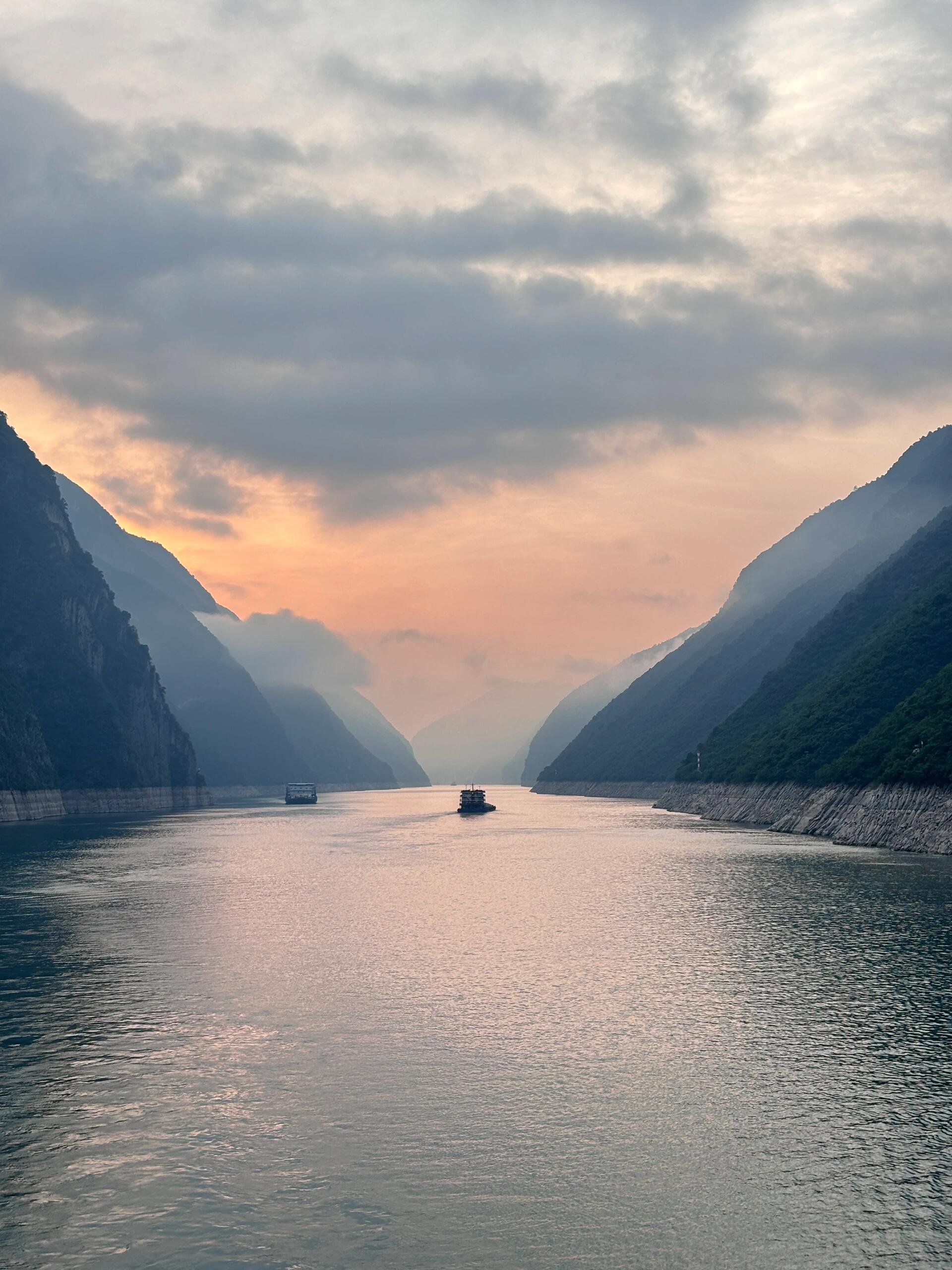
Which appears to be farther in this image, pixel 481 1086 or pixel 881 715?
pixel 881 715

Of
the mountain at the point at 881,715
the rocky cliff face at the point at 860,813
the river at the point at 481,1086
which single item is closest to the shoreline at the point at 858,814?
the rocky cliff face at the point at 860,813

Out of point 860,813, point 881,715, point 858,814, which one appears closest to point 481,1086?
point 860,813

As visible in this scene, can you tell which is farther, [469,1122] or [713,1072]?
[713,1072]

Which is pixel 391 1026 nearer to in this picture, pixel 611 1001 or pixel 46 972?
pixel 611 1001

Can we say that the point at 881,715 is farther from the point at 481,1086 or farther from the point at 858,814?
the point at 481,1086

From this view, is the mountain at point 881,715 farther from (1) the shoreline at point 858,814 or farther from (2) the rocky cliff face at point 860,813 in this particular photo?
(2) the rocky cliff face at point 860,813

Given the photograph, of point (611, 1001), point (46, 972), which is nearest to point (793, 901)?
point (611, 1001)

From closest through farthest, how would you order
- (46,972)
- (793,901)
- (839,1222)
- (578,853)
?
1. (839,1222)
2. (46,972)
3. (793,901)
4. (578,853)
